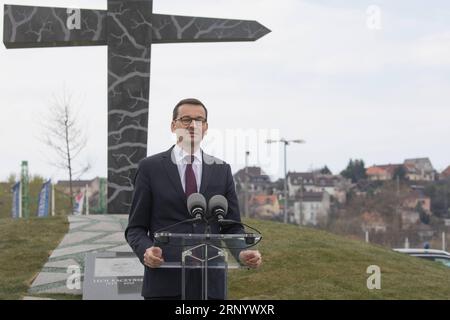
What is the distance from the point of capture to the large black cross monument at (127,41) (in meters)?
10.4

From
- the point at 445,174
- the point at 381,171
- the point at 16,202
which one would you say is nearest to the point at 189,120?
the point at 16,202

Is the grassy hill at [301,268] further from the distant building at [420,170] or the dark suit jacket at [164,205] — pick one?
the distant building at [420,170]

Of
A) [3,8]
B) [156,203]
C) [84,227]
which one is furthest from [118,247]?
[156,203]

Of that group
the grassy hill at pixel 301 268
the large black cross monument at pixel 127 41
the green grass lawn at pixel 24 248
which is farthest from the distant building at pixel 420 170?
the large black cross monument at pixel 127 41

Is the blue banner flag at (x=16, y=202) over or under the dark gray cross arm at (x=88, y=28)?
under

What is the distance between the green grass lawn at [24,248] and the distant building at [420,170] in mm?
71852

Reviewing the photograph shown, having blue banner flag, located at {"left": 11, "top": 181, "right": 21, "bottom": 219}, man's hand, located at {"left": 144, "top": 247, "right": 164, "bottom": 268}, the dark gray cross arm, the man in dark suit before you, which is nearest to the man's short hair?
the man in dark suit

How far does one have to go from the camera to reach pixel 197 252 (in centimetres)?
284

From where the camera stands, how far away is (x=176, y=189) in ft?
10.2

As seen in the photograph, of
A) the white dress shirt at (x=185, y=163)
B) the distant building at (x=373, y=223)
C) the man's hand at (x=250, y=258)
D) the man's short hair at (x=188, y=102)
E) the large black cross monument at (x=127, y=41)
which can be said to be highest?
the large black cross monument at (x=127, y=41)

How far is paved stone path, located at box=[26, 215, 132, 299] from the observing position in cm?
817

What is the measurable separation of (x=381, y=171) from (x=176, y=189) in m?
84.3
